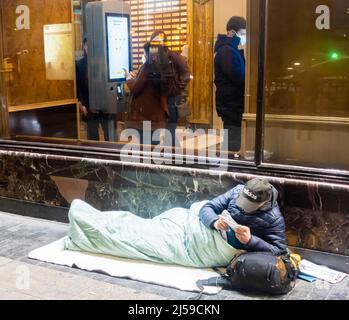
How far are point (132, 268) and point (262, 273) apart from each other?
40.8 inches

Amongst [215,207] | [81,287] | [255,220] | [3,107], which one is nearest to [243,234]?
[255,220]

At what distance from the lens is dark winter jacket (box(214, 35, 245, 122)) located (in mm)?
4438

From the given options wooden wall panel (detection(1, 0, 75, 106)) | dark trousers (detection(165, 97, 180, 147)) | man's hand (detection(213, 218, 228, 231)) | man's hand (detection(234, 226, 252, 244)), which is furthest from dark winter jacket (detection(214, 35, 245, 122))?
wooden wall panel (detection(1, 0, 75, 106))

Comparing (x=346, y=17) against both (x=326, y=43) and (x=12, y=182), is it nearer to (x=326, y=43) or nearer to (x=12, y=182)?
(x=326, y=43)

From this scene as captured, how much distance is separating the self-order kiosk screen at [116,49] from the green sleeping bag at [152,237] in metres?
2.21

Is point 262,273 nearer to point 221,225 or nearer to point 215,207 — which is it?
point 221,225

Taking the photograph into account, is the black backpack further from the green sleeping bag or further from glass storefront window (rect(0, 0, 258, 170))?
glass storefront window (rect(0, 0, 258, 170))

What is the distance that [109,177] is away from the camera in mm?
4570

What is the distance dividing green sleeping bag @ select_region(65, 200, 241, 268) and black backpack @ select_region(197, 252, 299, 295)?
21 cm

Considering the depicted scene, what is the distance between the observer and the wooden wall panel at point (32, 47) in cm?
530

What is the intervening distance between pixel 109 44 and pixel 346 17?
3076mm

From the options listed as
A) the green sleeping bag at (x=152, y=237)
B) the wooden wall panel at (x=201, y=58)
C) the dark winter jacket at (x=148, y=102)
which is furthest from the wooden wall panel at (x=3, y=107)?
the wooden wall panel at (x=201, y=58)
